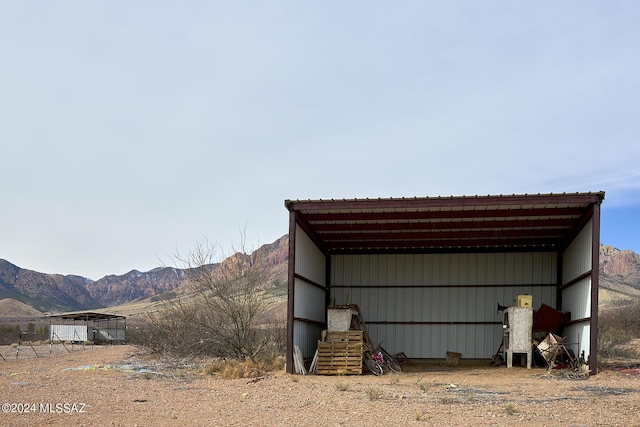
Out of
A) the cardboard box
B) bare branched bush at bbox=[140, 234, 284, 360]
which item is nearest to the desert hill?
bare branched bush at bbox=[140, 234, 284, 360]

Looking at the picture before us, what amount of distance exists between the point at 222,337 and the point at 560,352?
1193cm

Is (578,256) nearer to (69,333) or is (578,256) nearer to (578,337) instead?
(578,337)

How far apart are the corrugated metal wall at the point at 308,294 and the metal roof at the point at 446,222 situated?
64 cm

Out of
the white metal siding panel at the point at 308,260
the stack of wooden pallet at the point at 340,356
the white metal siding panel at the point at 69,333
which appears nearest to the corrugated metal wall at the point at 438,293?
the white metal siding panel at the point at 308,260

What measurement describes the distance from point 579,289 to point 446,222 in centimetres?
499

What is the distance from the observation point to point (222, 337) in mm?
23328

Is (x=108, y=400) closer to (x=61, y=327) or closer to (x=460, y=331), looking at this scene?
(x=460, y=331)

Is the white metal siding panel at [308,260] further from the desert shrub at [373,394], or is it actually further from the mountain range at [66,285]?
the mountain range at [66,285]

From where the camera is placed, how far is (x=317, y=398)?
1423 centimetres

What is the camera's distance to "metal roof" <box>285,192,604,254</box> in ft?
A: 64.1

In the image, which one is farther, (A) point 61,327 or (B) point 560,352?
(A) point 61,327

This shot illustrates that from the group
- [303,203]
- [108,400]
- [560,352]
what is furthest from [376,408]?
[560,352]

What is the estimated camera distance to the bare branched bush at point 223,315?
917 inches

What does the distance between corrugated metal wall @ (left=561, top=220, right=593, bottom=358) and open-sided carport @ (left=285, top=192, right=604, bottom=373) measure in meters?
0.04
